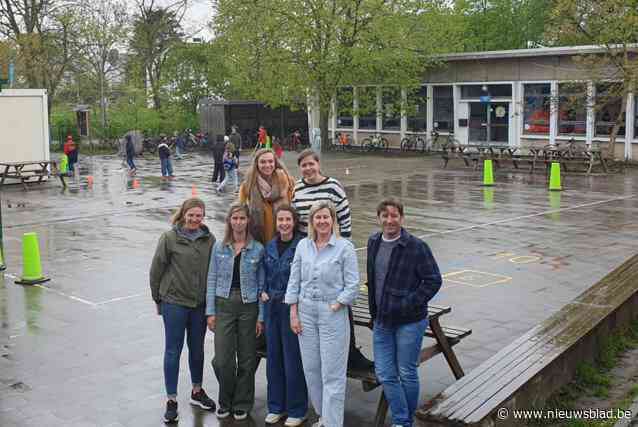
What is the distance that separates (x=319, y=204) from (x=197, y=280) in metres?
1.35

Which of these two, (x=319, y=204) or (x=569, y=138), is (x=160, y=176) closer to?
(x=569, y=138)

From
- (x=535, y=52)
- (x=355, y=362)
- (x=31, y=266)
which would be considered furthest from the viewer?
(x=535, y=52)

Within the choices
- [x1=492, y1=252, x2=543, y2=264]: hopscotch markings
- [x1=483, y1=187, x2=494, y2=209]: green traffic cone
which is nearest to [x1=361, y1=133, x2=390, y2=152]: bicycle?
[x1=483, y1=187, x2=494, y2=209]: green traffic cone

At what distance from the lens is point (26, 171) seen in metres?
26.3

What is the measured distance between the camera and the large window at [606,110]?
98.3ft

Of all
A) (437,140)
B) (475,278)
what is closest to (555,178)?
(475,278)

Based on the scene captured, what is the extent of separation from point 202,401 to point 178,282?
108cm

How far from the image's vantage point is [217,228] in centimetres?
1731

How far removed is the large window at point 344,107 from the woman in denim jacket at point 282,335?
107ft

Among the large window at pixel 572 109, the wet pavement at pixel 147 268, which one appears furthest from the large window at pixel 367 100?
the wet pavement at pixel 147 268

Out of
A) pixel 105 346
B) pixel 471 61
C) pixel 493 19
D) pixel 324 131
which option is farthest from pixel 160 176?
pixel 493 19

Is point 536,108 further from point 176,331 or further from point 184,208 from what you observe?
point 176,331

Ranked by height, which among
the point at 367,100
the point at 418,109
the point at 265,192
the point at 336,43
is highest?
the point at 336,43

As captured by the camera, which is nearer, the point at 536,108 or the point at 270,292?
the point at 270,292
